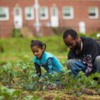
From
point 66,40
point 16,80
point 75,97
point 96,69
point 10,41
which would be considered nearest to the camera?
point 75,97

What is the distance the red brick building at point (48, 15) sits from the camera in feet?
137

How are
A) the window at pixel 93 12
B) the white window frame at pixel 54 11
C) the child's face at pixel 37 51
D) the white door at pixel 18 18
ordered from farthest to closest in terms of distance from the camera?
the window at pixel 93 12 < the white window frame at pixel 54 11 < the white door at pixel 18 18 < the child's face at pixel 37 51

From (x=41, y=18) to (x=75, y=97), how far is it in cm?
3745

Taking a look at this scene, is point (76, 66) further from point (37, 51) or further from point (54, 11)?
point (54, 11)

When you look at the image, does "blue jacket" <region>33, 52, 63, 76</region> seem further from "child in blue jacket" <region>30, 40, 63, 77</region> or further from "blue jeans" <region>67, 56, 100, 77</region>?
"blue jeans" <region>67, 56, 100, 77</region>

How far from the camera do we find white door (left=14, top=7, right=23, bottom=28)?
42.5 meters

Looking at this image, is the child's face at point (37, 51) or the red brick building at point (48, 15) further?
the red brick building at point (48, 15)

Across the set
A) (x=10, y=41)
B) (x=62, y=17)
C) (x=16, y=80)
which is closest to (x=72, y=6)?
(x=62, y=17)

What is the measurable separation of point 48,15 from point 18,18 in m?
3.31

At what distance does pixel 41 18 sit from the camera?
1751 inches

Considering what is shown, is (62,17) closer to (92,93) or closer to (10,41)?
(10,41)

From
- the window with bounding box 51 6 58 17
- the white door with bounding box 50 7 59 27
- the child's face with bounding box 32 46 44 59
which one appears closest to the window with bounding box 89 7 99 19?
the window with bounding box 51 6 58 17

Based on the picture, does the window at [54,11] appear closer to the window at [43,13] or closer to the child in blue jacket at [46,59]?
the window at [43,13]

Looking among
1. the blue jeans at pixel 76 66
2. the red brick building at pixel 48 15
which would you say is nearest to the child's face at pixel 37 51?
the blue jeans at pixel 76 66
